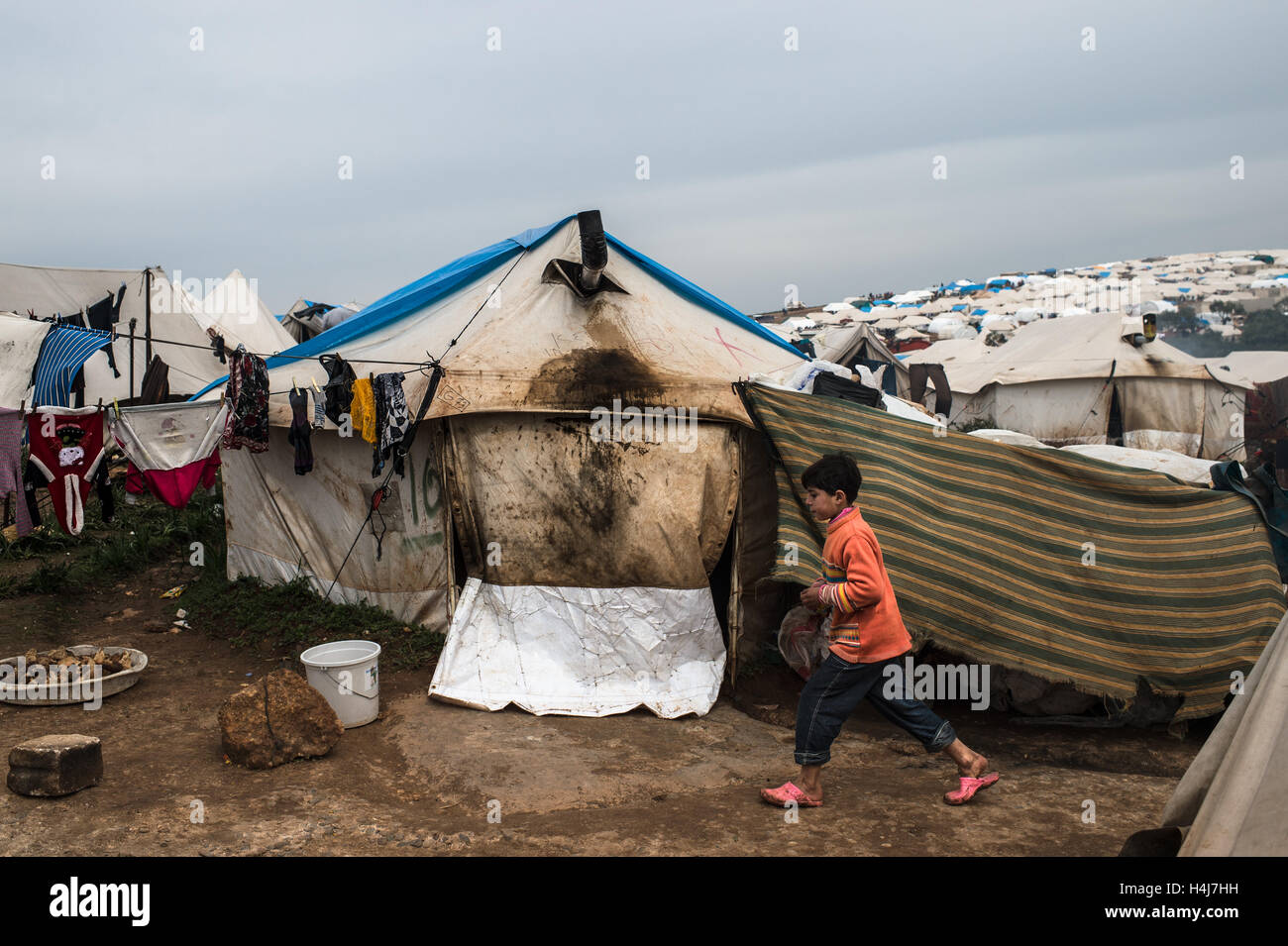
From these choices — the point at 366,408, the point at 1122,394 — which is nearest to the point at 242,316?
the point at 366,408

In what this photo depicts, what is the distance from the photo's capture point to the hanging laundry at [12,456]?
20.8 ft

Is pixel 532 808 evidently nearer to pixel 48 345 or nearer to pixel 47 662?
pixel 47 662

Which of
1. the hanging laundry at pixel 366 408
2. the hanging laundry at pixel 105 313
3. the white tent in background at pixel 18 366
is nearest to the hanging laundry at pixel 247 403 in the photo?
the hanging laundry at pixel 366 408

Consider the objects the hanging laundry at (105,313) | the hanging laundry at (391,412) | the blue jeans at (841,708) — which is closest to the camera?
the blue jeans at (841,708)

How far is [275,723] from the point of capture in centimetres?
491

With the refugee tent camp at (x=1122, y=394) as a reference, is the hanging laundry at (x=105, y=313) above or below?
above

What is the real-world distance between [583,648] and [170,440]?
3668 mm

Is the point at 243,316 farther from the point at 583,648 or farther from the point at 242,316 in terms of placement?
the point at 583,648

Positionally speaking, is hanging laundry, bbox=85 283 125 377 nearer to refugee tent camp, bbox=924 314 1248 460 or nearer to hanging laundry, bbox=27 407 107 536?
hanging laundry, bbox=27 407 107 536

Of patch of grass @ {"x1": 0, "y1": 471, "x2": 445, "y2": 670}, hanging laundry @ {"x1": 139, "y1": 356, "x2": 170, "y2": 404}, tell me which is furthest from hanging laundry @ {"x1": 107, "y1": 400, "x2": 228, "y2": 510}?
hanging laundry @ {"x1": 139, "y1": 356, "x2": 170, "y2": 404}

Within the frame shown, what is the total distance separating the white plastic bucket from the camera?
5.38 meters

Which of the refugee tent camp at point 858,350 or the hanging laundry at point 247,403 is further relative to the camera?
the refugee tent camp at point 858,350

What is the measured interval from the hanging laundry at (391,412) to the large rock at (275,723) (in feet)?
5.74

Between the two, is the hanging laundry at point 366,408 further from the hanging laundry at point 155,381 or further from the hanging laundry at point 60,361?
the hanging laundry at point 155,381
